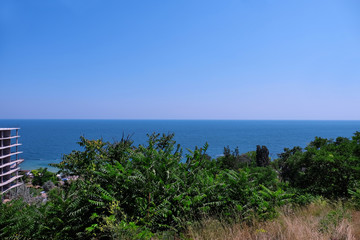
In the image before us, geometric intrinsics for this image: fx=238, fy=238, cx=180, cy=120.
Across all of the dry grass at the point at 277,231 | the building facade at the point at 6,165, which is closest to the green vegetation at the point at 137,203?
the dry grass at the point at 277,231

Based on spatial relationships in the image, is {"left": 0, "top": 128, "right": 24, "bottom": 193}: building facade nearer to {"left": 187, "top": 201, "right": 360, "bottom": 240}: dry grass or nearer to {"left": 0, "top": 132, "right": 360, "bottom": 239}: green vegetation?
{"left": 0, "top": 132, "right": 360, "bottom": 239}: green vegetation

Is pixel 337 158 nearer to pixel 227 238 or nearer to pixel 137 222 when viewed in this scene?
pixel 227 238

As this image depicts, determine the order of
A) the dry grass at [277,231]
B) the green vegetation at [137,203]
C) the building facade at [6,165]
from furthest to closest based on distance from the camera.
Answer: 1. the building facade at [6,165]
2. the green vegetation at [137,203]
3. the dry grass at [277,231]

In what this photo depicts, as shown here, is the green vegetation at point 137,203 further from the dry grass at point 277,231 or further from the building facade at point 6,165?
the building facade at point 6,165

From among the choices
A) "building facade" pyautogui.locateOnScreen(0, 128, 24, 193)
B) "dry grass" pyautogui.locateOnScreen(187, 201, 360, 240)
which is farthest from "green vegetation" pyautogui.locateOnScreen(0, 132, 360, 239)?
"building facade" pyautogui.locateOnScreen(0, 128, 24, 193)

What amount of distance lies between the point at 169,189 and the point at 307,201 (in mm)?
5240

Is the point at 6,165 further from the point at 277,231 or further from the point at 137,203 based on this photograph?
the point at 277,231

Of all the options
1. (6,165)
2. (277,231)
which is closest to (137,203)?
(277,231)

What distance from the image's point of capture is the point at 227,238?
3.62 m

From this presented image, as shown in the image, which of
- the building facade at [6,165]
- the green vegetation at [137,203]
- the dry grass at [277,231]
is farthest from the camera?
the building facade at [6,165]

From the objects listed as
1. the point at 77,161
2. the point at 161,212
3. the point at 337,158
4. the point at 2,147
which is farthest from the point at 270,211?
the point at 2,147

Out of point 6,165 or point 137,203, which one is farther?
point 6,165

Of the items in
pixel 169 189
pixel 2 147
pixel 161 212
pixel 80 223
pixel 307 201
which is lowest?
pixel 2 147

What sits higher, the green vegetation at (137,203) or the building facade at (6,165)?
the green vegetation at (137,203)
